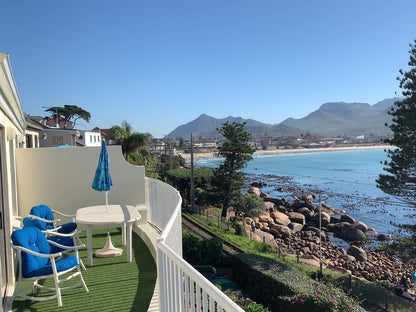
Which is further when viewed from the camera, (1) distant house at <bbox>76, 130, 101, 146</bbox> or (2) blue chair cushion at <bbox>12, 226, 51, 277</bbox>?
(1) distant house at <bbox>76, 130, 101, 146</bbox>

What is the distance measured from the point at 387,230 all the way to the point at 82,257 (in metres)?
30.9

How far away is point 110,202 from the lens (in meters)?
6.57

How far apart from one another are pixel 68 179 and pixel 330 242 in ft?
76.5

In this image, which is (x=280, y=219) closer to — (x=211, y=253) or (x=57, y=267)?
(x=211, y=253)

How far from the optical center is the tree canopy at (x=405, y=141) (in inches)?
591

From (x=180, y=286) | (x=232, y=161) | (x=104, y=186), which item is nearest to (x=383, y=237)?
(x=232, y=161)

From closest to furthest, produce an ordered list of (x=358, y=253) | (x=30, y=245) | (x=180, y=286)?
(x=180, y=286)
(x=30, y=245)
(x=358, y=253)

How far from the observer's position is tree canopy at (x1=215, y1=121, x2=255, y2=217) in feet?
78.3

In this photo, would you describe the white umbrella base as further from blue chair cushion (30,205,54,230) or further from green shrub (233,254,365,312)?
green shrub (233,254,365,312)

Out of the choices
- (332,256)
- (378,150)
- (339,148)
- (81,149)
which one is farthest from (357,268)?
(378,150)

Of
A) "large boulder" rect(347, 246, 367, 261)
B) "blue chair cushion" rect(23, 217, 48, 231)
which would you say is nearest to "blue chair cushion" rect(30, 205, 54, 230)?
"blue chair cushion" rect(23, 217, 48, 231)

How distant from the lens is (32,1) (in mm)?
9227

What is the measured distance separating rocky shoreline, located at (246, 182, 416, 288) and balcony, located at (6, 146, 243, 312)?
40.5 feet

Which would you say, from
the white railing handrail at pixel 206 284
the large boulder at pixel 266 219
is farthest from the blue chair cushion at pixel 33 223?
the large boulder at pixel 266 219
